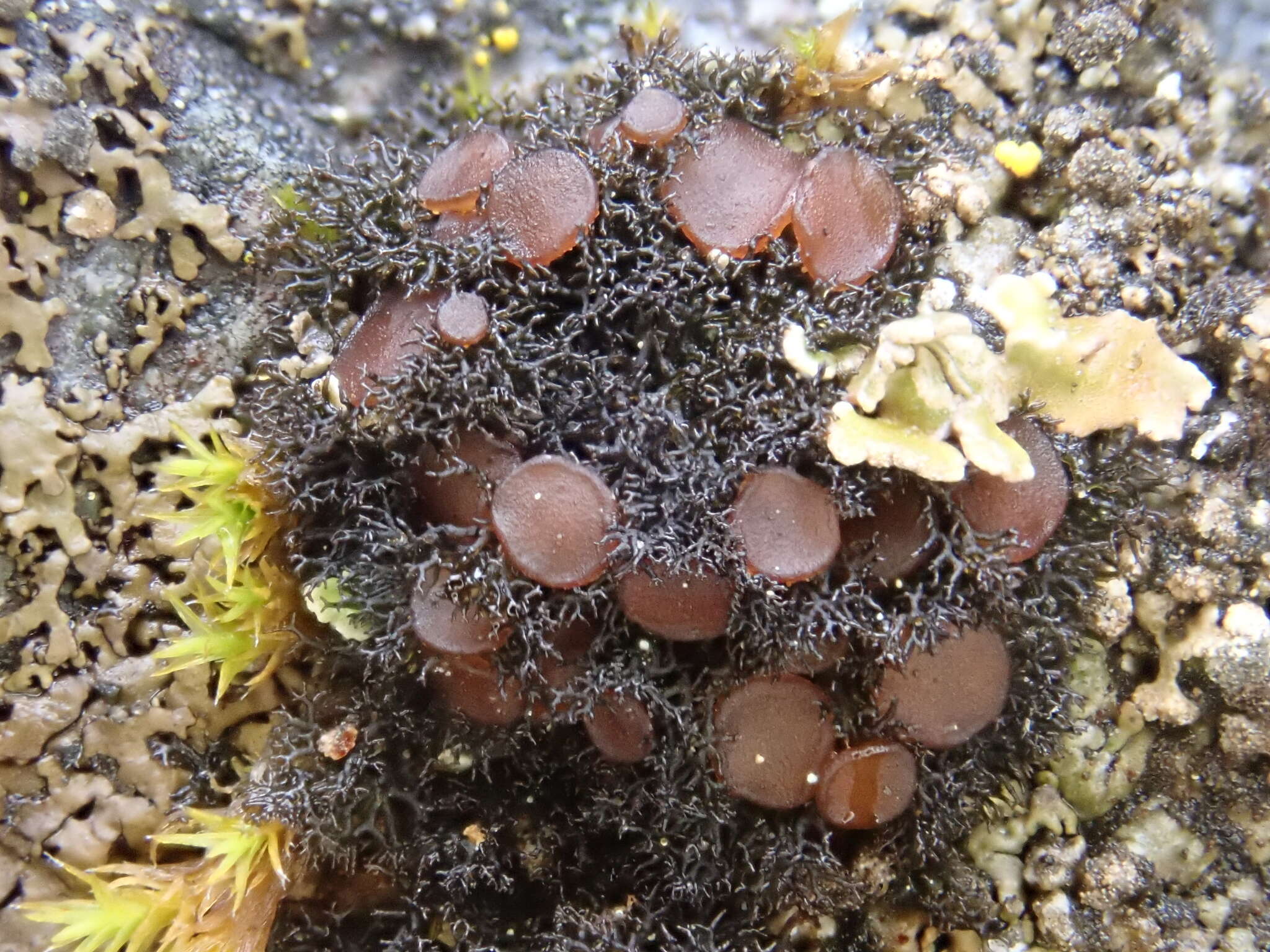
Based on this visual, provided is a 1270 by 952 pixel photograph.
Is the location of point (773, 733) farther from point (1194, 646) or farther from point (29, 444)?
point (29, 444)

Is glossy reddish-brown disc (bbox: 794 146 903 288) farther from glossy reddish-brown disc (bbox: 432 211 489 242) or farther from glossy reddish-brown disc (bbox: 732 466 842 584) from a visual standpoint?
glossy reddish-brown disc (bbox: 432 211 489 242)

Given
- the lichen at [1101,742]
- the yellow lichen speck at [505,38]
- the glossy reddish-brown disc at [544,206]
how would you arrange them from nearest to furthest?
the glossy reddish-brown disc at [544,206]
the lichen at [1101,742]
the yellow lichen speck at [505,38]

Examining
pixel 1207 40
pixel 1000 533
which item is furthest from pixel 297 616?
pixel 1207 40

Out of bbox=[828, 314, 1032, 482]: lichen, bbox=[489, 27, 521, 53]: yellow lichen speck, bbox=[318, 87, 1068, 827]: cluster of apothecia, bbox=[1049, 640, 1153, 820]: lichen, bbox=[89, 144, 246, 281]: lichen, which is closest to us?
bbox=[828, 314, 1032, 482]: lichen

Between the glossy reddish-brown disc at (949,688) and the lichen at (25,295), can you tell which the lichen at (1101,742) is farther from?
the lichen at (25,295)

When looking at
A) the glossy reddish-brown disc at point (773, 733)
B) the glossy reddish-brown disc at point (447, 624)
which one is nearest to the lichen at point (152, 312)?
the glossy reddish-brown disc at point (447, 624)

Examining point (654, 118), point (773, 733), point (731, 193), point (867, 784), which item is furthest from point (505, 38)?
point (867, 784)

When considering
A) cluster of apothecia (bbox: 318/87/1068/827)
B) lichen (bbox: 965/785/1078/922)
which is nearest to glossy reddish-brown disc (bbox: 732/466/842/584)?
cluster of apothecia (bbox: 318/87/1068/827)
